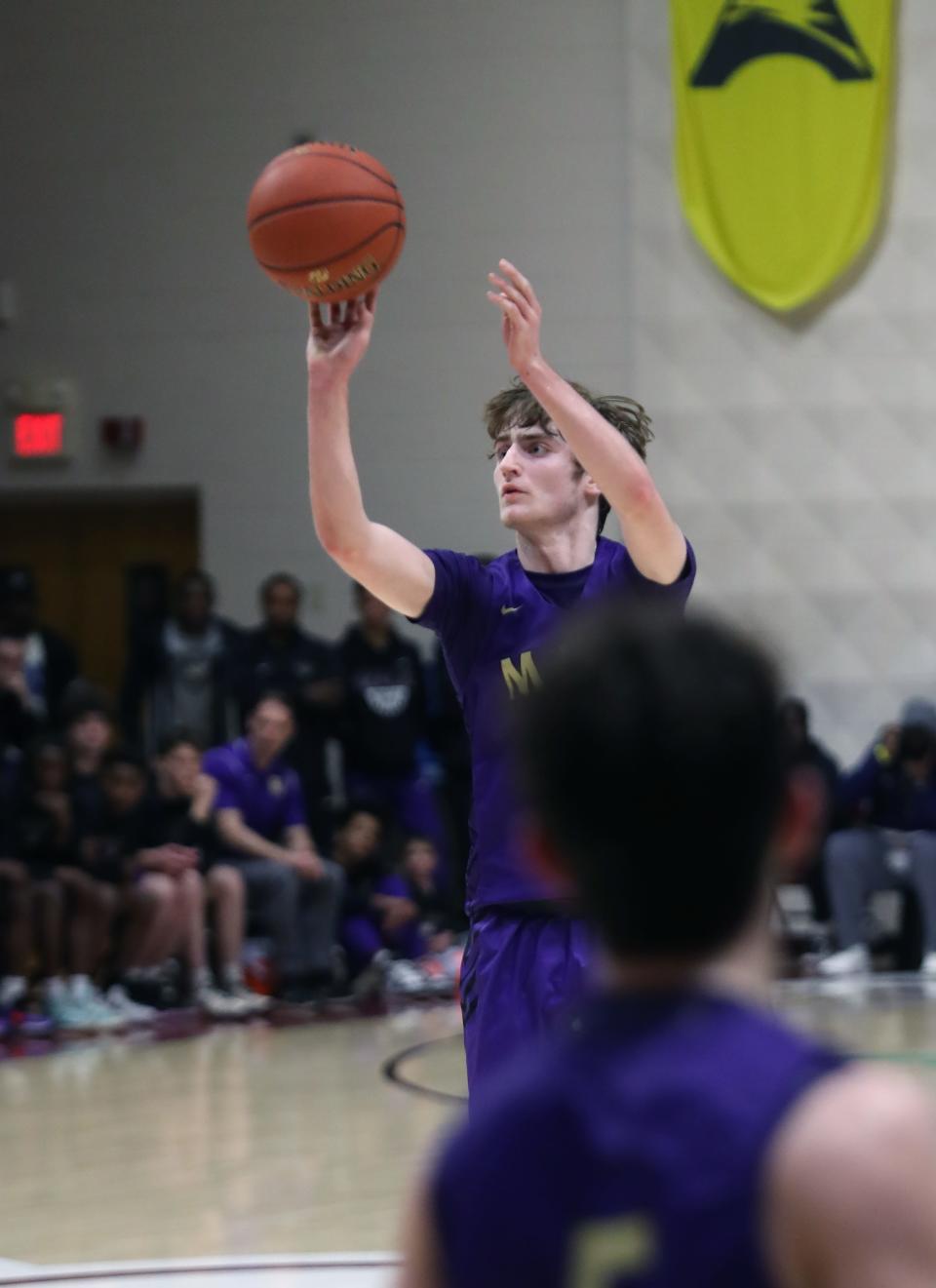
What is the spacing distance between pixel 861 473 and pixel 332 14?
15.9 ft

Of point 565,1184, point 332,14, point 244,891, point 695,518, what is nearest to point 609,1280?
point 565,1184

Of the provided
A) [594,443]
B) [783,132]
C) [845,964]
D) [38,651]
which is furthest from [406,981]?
[594,443]

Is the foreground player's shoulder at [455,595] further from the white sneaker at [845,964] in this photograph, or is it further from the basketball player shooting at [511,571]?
the white sneaker at [845,964]

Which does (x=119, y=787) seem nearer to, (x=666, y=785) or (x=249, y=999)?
(x=249, y=999)

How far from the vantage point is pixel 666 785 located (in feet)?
3.74

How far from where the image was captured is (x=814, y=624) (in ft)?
43.1

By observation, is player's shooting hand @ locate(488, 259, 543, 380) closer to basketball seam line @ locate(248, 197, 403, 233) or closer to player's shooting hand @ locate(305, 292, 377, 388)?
player's shooting hand @ locate(305, 292, 377, 388)

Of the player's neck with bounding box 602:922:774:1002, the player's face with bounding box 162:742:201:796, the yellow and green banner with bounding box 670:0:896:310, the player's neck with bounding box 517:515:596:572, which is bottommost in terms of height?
the player's face with bounding box 162:742:201:796

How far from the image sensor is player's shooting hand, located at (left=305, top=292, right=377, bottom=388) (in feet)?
10.1

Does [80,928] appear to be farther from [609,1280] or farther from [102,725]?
[609,1280]

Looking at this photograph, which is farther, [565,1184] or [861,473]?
[861,473]

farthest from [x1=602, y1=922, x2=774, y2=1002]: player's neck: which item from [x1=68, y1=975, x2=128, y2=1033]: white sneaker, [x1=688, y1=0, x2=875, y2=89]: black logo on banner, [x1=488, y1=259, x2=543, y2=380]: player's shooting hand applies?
[x1=688, y1=0, x2=875, y2=89]: black logo on banner

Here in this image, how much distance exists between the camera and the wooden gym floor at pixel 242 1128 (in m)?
5.04

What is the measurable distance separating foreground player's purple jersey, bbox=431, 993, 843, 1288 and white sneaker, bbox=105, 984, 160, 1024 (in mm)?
8433
